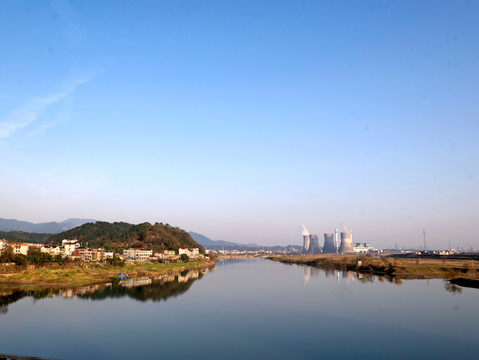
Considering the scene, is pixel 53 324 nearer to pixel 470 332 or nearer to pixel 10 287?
pixel 10 287

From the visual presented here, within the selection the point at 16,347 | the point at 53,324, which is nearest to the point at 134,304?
the point at 53,324

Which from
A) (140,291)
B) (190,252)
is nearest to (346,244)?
(190,252)

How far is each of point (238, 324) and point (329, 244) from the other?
177 m

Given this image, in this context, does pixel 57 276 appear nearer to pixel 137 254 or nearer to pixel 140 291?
pixel 140 291

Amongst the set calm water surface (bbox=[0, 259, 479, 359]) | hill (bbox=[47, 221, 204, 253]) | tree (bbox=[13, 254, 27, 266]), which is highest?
hill (bbox=[47, 221, 204, 253])

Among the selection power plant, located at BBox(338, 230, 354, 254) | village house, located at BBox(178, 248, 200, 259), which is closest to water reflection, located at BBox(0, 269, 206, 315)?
village house, located at BBox(178, 248, 200, 259)

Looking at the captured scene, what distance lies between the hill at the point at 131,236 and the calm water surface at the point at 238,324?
212 ft

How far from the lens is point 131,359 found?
14.7 metres

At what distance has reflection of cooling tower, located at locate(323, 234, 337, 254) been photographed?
18675cm

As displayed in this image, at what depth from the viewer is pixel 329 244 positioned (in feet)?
624

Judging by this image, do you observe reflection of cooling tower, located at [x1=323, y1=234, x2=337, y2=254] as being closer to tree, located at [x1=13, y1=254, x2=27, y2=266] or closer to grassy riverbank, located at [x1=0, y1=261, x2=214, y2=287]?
grassy riverbank, located at [x1=0, y1=261, x2=214, y2=287]

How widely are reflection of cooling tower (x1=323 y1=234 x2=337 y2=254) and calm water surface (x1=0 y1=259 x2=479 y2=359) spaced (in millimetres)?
156809

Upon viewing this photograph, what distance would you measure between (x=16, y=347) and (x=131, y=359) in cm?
558

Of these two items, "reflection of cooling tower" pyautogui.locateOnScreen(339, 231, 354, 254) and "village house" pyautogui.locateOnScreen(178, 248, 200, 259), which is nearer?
"village house" pyautogui.locateOnScreen(178, 248, 200, 259)
